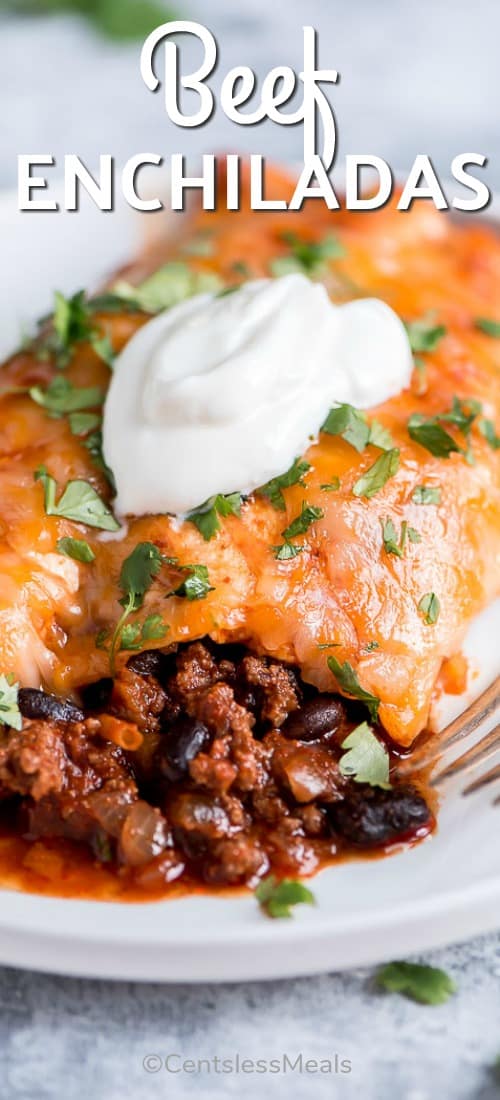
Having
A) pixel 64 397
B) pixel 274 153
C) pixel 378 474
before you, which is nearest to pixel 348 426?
pixel 378 474

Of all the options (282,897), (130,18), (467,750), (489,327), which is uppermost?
(130,18)

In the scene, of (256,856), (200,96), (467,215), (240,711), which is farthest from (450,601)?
(200,96)

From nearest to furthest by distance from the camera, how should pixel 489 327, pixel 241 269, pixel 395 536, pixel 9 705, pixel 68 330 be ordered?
pixel 9 705
pixel 395 536
pixel 68 330
pixel 489 327
pixel 241 269

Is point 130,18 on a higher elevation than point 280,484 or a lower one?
higher

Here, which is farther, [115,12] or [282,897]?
[115,12]

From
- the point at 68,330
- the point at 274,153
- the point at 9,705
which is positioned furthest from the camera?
the point at 274,153

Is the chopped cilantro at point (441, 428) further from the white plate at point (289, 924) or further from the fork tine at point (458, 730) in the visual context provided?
the white plate at point (289, 924)

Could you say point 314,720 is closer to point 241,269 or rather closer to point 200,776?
point 200,776

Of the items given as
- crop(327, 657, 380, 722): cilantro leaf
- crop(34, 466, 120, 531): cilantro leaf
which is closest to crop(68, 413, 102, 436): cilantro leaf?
crop(34, 466, 120, 531): cilantro leaf
